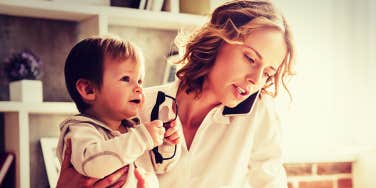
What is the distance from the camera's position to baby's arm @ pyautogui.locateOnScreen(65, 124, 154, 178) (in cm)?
111

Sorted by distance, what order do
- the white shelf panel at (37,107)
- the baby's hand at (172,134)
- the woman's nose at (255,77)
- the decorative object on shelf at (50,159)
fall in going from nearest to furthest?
1. the baby's hand at (172,134)
2. the woman's nose at (255,77)
3. the white shelf panel at (37,107)
4. the decorative object on shelf at (50,159)

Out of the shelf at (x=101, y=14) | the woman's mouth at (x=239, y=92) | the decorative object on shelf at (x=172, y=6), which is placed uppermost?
the decorative object on shelf at (x=172, y=6)

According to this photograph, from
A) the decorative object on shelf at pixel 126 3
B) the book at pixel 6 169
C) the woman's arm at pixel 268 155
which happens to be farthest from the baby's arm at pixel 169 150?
the decorative object on shelf at pixel 126 3

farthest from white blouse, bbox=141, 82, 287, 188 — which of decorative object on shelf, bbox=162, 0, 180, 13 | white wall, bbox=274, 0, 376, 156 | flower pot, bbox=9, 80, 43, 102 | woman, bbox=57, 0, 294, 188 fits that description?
white wall, bbox=274, 0, 376, 156

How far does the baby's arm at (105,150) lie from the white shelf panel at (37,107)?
33.4 inches

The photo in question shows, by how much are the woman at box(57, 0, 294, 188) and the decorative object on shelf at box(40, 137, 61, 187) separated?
678 mm

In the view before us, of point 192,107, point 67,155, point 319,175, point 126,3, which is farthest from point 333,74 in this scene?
point 67,155

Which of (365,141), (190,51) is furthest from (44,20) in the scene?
(365,141)

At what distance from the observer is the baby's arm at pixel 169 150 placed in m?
1.35

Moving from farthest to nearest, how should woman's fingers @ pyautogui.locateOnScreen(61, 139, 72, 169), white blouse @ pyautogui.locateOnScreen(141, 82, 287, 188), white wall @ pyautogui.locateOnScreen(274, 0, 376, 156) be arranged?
white wall @ pyautogui.locateOnScreen(274, 0, 376, 156) → white blouse @ pyautogui.locateOnScreen(141, 82, 287, 188) → woman's fingers @ pyautogui.locateOnScreen(61, 139, 72, 169)

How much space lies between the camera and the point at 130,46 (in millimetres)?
1288

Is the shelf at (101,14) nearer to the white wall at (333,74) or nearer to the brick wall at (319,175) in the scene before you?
the white wall at (333,74)

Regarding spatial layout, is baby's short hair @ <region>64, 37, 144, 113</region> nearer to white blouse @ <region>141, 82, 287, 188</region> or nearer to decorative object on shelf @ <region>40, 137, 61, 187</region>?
white blouse @ <region>141, 82, 287, 188</region>

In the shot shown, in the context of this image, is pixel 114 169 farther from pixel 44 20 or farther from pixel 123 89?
pixel 44 20
